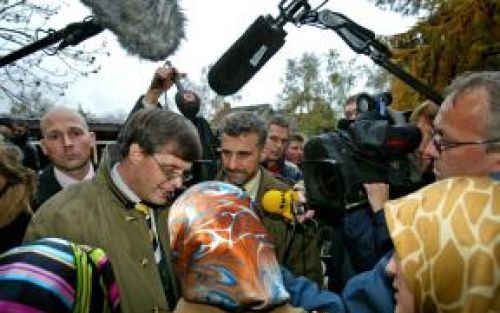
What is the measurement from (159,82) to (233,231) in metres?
1.63

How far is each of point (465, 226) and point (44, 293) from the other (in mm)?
1001

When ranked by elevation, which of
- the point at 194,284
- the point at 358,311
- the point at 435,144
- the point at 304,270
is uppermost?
the point at 435,144

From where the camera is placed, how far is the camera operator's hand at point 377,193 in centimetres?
236

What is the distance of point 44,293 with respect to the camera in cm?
136

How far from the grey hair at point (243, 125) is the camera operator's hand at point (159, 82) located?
537 mm

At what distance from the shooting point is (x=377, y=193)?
7.75 ft

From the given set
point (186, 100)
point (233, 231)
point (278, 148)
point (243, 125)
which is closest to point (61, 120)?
point (186, 100)

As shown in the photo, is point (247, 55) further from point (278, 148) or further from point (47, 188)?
point (278, 148)

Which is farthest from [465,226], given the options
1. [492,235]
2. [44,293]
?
[44,293]

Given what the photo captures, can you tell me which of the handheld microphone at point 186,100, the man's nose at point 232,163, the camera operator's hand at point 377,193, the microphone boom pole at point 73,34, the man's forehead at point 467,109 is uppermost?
the microphone boom pole at point 73,34

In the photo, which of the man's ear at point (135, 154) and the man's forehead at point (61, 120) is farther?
the man's forehead at point (61, 120)

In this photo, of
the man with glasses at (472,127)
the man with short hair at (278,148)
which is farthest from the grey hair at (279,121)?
the man with glasses at (472,127)

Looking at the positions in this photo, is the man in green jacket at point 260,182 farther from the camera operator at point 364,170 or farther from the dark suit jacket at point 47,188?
the dark suit jacket at point 47,188

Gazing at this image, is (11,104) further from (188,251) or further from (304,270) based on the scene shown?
(188,251)
